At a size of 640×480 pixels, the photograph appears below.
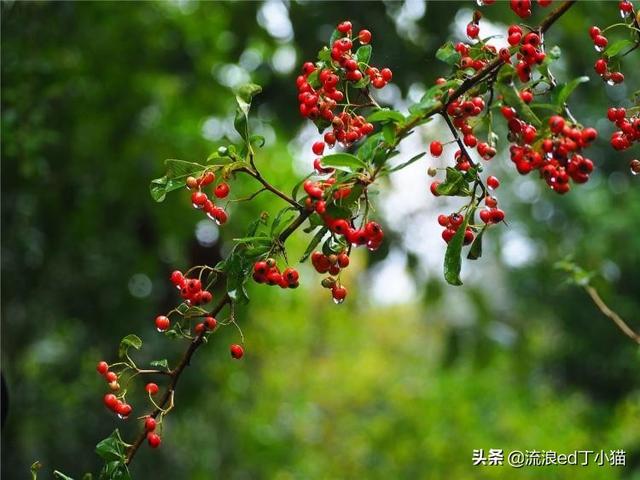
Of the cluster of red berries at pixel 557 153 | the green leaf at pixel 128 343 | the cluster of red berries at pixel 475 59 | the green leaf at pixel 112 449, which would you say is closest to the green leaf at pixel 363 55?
the cluster of red berries at pixel 475 59

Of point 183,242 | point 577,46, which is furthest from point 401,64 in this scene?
point 183,242

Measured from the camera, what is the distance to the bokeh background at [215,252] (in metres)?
3.08

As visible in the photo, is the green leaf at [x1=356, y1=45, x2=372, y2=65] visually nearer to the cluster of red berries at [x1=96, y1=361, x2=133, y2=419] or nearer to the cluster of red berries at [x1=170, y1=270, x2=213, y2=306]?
the cluster of red berries at [x1=170, y1=270, x2=213, y2=306]

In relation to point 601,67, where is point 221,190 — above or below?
below

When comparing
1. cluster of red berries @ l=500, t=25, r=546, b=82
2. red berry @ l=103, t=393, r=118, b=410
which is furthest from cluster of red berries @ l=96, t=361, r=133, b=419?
cluster of red berries @ l=500, t=25, r=546, b=82

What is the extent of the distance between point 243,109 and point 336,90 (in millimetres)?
132

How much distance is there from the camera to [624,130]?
41.2 inches

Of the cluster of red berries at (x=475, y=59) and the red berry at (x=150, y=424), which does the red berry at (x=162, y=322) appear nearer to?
the red berry at (x=150, y=424)

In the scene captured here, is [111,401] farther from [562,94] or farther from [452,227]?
[562,94]

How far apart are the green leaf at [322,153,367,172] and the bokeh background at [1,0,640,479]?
1.47 metres

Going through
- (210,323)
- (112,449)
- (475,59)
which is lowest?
(112,449)

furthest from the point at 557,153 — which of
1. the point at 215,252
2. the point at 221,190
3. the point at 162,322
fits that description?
the point at 215,252

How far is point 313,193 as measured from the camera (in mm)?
954

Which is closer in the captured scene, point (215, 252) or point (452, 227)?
point (452, 227)
